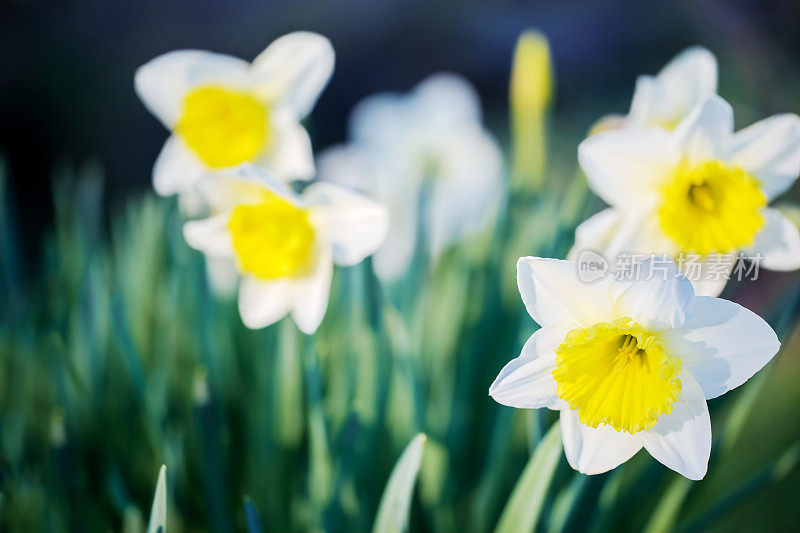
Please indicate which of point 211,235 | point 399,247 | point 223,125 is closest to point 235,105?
point 223,125

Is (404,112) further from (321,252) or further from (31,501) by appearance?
(31,501)

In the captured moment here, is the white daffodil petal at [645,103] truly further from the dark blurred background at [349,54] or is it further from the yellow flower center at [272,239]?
the dark blurred background at [349,54]

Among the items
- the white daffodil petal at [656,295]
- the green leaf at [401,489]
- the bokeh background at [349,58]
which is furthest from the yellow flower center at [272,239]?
the bokeh background at [349,58]

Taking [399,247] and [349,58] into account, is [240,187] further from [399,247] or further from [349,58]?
[349,58]

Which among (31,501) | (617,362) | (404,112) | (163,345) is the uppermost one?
(404,112)

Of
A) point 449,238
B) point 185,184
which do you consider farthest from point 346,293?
point 185,184

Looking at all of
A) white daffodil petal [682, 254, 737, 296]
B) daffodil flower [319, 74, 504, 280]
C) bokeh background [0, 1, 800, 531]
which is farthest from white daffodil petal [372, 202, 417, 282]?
bokeh background [0, 1, 800, 531]
